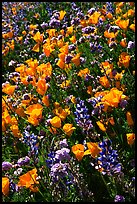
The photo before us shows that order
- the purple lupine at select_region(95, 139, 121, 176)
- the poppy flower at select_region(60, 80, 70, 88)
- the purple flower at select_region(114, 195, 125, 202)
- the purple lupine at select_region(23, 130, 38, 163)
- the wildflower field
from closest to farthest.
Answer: the purple lupine at select_region(95, 139, 121, 176) → the purple flower at select_region(114, 195, 125, 202) → the wildflower field → the purple lupine at select_region(23, 130, 38, 163) → the poppy flower at select_region(60, 80, 70, 88)

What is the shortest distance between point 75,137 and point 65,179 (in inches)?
32.3

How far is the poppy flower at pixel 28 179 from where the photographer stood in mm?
2795

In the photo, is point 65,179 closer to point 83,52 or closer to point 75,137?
point 75,137

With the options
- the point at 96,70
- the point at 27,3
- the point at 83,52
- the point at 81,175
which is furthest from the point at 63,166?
the point at 27,3

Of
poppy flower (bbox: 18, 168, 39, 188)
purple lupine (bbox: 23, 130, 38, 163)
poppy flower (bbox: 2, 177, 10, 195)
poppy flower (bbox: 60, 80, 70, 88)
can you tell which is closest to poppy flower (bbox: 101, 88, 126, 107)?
purple lupine (bbox: 23, 130, 38, 163)

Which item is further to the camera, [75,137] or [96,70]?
[96,70]

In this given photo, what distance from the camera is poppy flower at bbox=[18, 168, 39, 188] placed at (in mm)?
2795

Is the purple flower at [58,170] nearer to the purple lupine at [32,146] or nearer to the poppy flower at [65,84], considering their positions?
the purple lupine at [32,146]

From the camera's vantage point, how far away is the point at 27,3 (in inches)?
438

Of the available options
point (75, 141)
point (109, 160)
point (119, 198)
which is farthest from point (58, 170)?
point (75, 141)

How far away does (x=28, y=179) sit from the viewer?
112 inches

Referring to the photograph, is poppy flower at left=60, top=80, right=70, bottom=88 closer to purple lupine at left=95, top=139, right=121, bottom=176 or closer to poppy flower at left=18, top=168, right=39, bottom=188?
poppy flower at left=18, top=168, right=39, bottom=188

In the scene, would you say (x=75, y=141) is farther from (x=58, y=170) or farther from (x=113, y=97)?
(x=58, y=170)

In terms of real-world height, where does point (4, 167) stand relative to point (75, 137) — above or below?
below
